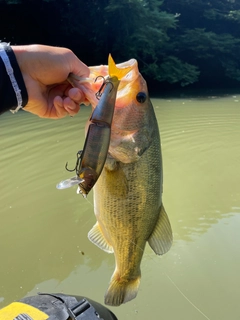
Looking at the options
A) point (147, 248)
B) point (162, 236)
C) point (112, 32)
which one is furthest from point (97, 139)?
point (112, 32)

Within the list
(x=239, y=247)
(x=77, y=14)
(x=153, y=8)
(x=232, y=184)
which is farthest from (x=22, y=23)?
(x=239, y=247)

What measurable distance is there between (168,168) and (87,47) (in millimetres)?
14651

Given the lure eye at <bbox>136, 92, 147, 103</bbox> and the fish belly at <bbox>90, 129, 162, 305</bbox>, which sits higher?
the lure eye at <bbox>136, 92, 147, 103</bbox>

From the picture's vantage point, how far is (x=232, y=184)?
5270 mm

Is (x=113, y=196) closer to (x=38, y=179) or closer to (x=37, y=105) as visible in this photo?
(x=37, y=105)

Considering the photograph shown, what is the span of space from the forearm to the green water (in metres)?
1.98

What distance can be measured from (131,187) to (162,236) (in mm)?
365

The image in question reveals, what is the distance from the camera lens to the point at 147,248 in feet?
12.3

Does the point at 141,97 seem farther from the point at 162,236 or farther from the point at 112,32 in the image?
the point at 112,32

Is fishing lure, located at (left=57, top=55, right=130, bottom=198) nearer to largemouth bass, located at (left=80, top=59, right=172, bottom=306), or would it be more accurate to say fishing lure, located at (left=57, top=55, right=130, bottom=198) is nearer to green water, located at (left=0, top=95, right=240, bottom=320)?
largemouth bass, located at (left=80, top=59, right=172, bottom=306)

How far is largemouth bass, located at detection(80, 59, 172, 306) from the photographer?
5.50ft

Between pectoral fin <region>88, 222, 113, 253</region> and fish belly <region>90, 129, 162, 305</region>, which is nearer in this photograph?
fish belly <region>90, 129, 162, 305</region>

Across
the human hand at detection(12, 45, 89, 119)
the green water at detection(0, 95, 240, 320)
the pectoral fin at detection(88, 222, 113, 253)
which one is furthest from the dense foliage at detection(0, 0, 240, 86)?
the pectoral fin at detection(88, 222, 113, 253)

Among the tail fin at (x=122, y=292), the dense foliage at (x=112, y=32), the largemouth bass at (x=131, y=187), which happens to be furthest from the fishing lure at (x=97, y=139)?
the dense foliage at (x=112, y=32)
